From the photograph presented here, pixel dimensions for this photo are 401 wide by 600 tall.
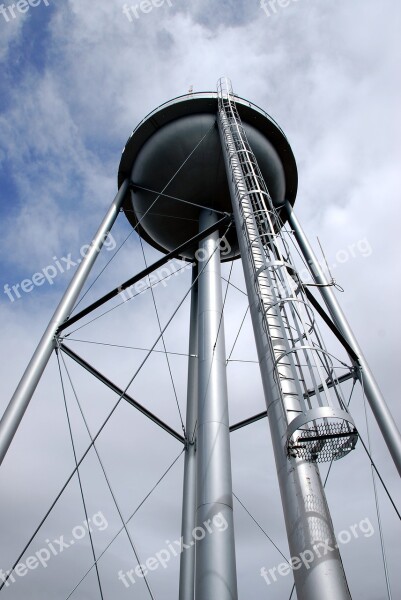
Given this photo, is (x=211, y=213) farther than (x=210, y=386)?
Yes

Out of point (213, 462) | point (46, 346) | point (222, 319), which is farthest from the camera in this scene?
point (222, 319)

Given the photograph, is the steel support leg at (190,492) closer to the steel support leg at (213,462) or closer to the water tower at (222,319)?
the water tower at (222,319)

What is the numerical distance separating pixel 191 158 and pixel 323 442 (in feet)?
23.7

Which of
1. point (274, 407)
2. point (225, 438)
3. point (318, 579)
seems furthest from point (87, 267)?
point (318, 579)

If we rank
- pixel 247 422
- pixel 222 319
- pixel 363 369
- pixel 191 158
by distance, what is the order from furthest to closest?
pixel 191 158
pixel 247 422
pixel 222 319
pixel 363 369

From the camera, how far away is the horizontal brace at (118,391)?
7284 mm

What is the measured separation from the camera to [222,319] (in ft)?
24.7

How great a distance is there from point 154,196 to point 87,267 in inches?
113

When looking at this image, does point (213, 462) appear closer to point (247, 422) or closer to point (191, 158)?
point (247, 422)

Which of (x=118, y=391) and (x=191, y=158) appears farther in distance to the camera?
(x=191, y=158)

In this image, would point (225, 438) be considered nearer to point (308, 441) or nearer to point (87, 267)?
point (308, 441)

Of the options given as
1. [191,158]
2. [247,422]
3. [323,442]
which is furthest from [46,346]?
[191,158]

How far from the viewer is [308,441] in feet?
11.0

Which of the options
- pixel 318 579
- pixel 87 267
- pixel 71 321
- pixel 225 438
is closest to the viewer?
pixel 318 579
